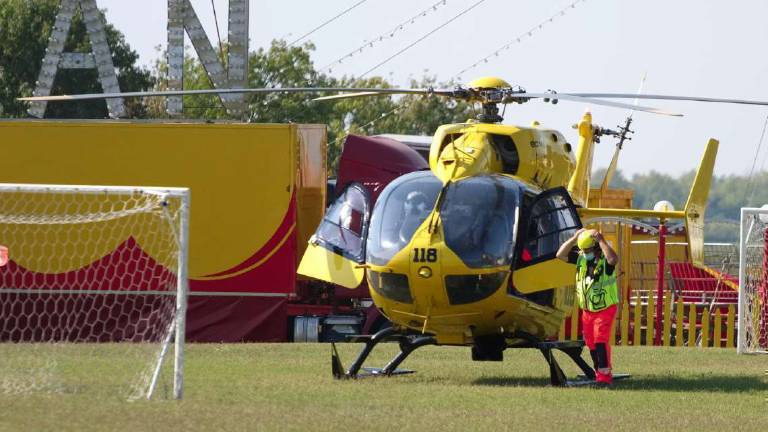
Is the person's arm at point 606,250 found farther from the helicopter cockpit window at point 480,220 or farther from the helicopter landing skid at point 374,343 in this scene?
the helicopter landing skid at point 374,343

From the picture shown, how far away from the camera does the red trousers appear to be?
15.1 metres

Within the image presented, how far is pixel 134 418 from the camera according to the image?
11.3 meters

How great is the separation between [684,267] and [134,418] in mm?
22907

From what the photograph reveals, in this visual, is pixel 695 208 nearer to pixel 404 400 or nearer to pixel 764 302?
pixel 404 400

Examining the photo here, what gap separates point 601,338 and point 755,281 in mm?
8066

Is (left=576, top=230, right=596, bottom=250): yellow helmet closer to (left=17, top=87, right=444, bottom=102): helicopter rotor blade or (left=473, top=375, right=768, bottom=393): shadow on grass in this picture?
(left=473, top=375, right=768, bottom=393): shadow on grass

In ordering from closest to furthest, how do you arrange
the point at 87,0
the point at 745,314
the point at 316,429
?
the point at 316,429
the point at 745,314
the point at 87,0

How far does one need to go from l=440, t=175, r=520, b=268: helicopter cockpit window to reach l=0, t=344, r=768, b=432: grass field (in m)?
1.33

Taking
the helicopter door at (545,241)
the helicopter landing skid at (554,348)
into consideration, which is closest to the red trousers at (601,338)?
the helicopter landing skid at (554,348)

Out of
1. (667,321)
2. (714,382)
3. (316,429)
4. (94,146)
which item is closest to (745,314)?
(667,321)

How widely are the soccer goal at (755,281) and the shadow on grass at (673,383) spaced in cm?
513

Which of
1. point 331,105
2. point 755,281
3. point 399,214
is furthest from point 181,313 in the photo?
point 331,105

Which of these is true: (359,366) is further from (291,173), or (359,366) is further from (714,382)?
(291,173)

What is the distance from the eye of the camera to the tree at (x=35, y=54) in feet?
178
